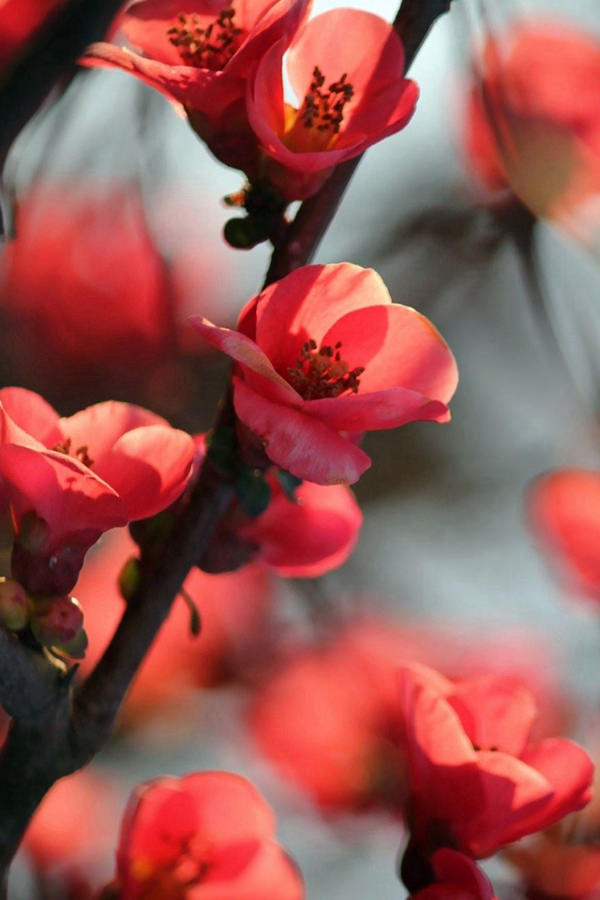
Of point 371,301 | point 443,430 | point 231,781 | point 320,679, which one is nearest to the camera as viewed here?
point 371,301

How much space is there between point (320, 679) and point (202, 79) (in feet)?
1.45

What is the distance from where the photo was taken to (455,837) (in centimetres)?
43

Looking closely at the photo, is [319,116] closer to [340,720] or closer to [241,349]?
[241,349]

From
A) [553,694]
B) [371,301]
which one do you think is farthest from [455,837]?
[553,694]

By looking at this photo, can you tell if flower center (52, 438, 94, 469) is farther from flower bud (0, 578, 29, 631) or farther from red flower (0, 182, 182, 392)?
red flower (0, 182, 182, 392)

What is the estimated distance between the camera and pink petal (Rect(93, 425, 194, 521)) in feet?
1.13

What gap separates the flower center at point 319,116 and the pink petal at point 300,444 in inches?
4.5

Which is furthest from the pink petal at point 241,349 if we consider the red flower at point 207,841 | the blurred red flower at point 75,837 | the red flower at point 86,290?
the red flower at point 86,290

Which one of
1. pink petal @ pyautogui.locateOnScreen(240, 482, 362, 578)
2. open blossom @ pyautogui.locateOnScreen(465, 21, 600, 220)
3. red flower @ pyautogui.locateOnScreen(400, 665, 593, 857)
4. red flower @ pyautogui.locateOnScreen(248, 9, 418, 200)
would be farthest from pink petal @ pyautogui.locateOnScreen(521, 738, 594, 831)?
open blossom @ pyautogui.locateOnScreen(465, 21, 600, 220)

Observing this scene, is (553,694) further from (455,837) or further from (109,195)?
(109,195)

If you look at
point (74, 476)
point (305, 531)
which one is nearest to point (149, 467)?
point (74, 476)

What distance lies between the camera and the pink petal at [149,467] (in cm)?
34

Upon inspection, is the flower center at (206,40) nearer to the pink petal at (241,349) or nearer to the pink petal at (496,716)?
the pink petal at (241,349)

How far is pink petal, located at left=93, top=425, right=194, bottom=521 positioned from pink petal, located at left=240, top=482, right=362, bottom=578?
11 cm
